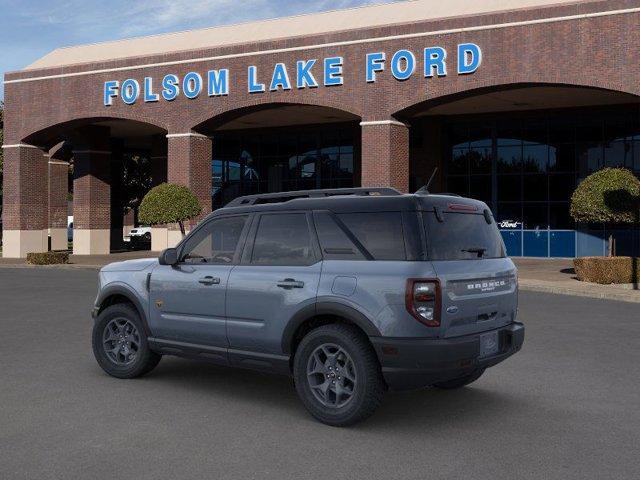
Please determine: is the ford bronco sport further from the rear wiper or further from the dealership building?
the dealership building

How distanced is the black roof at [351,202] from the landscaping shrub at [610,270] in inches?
576

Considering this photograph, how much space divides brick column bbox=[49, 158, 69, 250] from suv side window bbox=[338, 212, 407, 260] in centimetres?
3623

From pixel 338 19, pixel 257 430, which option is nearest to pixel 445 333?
pixel 257 430

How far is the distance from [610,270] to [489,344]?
49.8 feet

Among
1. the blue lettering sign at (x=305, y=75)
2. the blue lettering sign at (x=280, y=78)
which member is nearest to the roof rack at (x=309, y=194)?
the blue lettering sign at (x=305, y=75)

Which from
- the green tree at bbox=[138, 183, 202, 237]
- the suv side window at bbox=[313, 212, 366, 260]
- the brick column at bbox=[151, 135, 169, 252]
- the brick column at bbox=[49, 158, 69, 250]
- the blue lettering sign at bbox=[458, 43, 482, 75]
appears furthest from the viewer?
the brick column at bbox=[151, 135, 169, 252]

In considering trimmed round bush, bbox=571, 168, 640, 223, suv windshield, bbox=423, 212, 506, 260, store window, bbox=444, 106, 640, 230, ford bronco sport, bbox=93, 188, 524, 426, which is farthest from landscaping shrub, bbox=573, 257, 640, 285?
suv windshield, bbox=423, 212, 506, 260

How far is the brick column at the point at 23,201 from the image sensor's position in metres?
35.7

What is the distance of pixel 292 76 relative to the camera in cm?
2897

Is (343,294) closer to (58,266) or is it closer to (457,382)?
(457,382)

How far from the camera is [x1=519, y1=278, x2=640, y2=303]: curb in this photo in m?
17.2

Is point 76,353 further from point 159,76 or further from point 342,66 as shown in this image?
point 159,76

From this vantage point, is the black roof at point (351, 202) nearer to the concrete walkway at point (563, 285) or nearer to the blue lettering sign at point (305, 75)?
the concrete walkway at point (563, 285)

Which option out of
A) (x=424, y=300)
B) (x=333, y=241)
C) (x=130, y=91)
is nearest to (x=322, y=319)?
(x=333, y=241)
